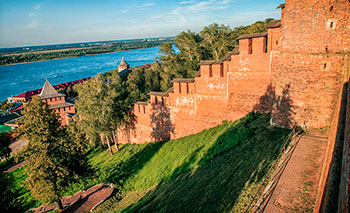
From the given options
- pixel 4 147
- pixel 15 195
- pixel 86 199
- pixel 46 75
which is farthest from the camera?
pixel 46 75

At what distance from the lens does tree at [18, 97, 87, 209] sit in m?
10.2

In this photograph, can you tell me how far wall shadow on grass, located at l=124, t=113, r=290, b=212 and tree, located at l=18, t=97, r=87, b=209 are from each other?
469 cm

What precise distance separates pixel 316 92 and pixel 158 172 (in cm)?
866

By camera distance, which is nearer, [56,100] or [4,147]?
[4,147]

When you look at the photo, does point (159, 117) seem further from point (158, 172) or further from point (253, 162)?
point (253, 162)

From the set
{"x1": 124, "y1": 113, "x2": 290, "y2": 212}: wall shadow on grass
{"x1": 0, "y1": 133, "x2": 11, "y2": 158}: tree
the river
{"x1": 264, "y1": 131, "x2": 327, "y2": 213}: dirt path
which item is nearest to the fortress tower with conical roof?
{"x1": 0, "y1": 133, "x2": 11, "y2": 158}: tree

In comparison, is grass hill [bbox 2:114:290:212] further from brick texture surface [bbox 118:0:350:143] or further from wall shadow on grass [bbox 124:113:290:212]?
brick texture surface [bbox 118:0:350:143]

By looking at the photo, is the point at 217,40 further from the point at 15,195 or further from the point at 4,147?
the point at 4,147

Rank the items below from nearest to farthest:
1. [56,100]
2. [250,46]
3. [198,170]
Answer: [198,170] → [250,46] → [56,100]

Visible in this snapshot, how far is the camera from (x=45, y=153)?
10.3m

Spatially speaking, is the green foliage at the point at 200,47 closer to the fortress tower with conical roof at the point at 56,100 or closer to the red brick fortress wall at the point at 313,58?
the fortress tower with conical roof at the point at 56,100

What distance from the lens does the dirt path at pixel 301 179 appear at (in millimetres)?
5172

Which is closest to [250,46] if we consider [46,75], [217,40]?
[217,40]

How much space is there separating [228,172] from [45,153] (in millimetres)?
8522
